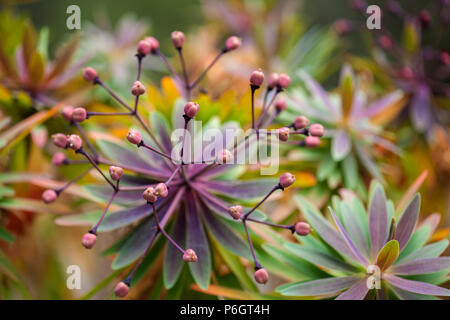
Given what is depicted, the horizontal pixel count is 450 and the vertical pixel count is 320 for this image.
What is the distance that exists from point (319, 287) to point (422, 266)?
0.08 m

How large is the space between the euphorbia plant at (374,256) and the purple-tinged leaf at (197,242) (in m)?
0.06

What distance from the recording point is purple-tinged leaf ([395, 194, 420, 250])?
353 millimetres

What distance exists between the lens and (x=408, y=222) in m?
0.35

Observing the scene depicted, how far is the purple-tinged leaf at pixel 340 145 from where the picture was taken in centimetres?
45

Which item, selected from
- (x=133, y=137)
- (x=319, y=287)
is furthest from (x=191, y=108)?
(x=319, y=287)

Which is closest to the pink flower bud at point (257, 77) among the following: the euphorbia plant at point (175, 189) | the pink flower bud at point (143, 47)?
the euphorbia plant at point (175, 189)

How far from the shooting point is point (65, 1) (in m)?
1.39

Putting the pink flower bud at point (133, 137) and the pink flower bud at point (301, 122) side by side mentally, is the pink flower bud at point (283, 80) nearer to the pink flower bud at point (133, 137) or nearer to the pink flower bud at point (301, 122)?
the pink flower bud at point (301, 122)

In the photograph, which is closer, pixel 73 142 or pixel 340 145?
pixel 73 142

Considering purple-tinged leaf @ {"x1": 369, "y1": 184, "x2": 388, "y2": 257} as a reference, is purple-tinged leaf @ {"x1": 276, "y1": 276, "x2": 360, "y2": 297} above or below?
below

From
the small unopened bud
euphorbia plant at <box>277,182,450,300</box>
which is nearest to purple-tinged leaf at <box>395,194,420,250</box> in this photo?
euphorbia plant at <box>277,182,450,300</box>

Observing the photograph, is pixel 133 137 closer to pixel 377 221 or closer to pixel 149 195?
pixel 149 195

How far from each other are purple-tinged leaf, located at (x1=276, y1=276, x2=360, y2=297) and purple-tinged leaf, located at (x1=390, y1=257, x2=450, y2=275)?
4 cm

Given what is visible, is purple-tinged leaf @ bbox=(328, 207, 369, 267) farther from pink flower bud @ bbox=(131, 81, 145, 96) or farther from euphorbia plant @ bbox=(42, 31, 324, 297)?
pink flower bud @ bbox=(131, 81, 145, 96)
